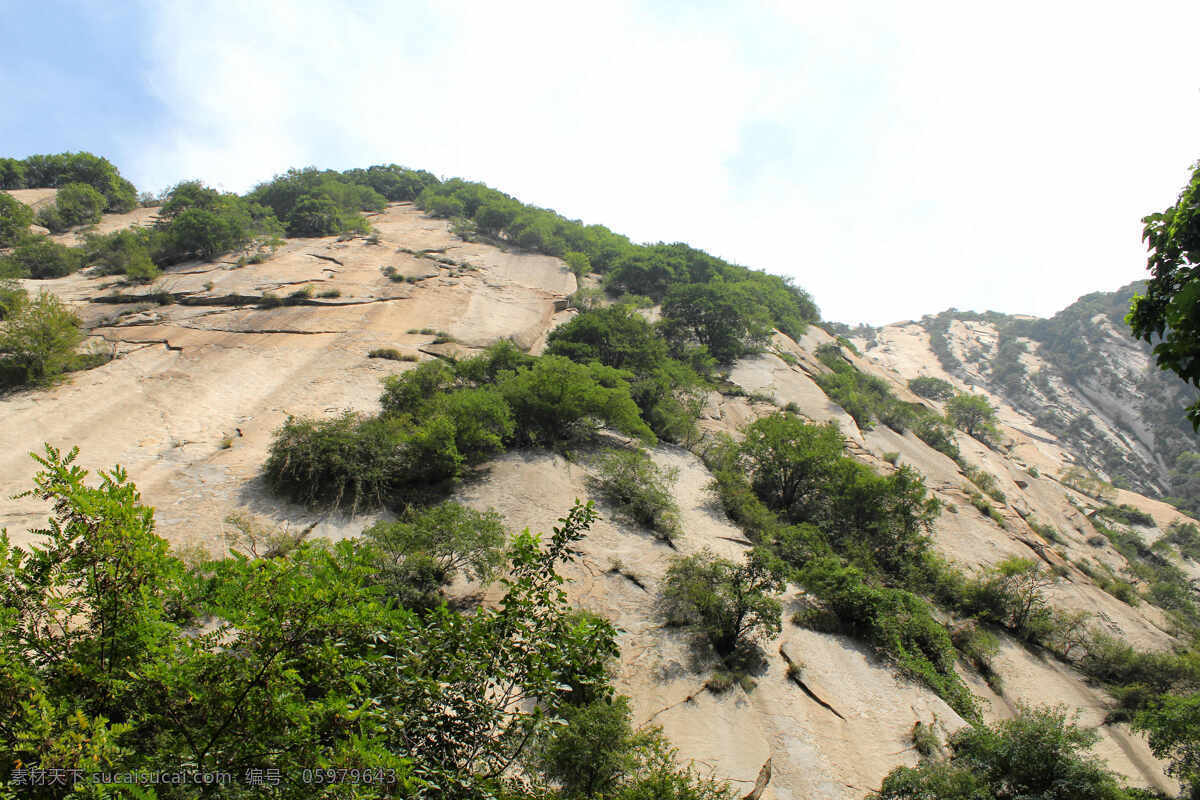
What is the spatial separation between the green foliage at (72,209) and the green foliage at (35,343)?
25.4m

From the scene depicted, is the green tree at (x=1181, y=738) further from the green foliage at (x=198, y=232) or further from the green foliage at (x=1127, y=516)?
the green foliage at (x=198, y=232)

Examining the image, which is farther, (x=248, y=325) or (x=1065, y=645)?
(x=248, y=325)

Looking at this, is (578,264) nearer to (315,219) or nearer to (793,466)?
(315,219)

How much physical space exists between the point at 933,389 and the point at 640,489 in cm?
5996

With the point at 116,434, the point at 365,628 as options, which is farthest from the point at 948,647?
the point at 116,434

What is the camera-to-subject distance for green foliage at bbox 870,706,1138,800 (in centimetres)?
906

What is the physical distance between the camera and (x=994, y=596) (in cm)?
1838

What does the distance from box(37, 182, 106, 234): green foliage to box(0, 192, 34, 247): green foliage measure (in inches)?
84.8

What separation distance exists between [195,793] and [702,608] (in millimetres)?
10672

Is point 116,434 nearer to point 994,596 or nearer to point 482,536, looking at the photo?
point 482,536

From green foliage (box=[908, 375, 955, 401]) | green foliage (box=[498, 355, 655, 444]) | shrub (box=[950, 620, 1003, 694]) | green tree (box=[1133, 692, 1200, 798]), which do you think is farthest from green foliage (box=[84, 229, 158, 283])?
green foliage (box=[908, 375, 955, 401])

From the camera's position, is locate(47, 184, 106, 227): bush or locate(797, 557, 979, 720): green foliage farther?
locate(47, 184, 106, 227): bush

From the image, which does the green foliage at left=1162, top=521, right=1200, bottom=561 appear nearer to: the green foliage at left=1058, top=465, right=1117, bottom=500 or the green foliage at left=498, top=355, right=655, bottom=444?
the green foliage at left=1058, top=465, right=1117, bottom=500

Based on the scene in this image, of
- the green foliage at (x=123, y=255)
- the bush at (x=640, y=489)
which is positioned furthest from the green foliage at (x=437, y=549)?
the green foliage at (x=123, y=255)
